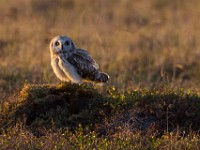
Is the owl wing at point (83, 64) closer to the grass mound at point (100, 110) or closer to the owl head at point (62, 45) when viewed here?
the owl head at point (62, 45)

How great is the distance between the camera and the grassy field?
856 centimetres

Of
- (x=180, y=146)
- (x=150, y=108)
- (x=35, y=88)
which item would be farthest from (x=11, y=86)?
(x=180, y=146)

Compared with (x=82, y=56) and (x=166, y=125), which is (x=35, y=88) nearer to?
(x=82, y=56)

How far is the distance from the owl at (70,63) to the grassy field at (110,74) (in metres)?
0.27

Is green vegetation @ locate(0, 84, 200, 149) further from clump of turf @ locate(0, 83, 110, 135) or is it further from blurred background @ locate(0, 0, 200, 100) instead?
blurred background @ locate(0, 0, 200, 100)

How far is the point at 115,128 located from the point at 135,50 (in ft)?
20.9

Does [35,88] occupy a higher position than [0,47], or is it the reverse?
[0,47]

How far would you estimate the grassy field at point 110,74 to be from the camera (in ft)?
28.1

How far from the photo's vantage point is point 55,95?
30.9 feet

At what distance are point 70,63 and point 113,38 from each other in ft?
21.6

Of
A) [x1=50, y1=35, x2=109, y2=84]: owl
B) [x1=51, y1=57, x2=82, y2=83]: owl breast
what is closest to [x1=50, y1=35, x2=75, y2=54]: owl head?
[x1=50, y1=35, x2=109, y2=84]: owl

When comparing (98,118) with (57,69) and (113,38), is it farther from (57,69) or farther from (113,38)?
(113,38)

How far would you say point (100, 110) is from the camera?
30.2ft

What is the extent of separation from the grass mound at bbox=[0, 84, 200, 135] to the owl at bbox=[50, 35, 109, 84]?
25 cm
